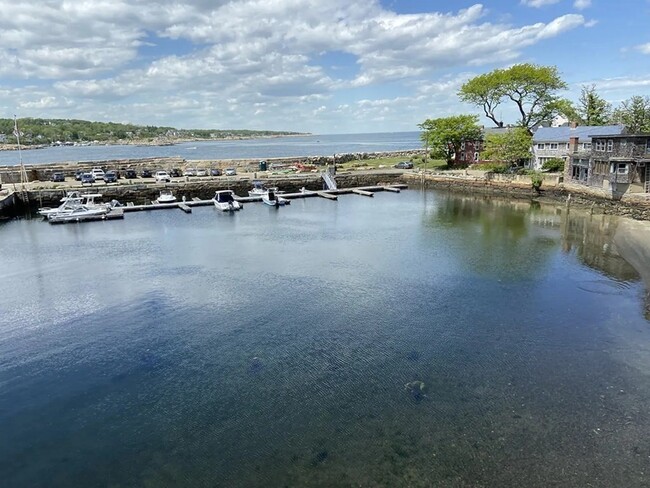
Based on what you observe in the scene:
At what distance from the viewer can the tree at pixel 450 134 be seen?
244 ft

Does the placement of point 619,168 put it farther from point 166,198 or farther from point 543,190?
point 166,198

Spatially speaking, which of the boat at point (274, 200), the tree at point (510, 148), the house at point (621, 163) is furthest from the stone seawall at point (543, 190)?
the boat at point (274, 200)

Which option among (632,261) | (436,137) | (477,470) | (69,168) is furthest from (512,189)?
(69,168)

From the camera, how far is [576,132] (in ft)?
193

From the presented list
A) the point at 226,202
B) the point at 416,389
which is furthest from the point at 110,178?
the point at 416,389

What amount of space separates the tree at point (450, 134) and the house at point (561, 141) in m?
11.4

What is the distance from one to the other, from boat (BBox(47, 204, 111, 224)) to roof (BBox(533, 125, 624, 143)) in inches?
2073

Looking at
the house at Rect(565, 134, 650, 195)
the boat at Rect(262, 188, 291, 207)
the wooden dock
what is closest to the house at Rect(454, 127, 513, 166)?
the wooden dock

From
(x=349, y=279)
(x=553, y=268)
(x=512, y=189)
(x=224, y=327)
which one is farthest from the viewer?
(x=512, y=189)

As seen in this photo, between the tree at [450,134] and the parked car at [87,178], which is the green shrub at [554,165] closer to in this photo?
the tree at [450,134]

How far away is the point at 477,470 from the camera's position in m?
12.5

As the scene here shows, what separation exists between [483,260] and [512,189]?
32212 millimetres

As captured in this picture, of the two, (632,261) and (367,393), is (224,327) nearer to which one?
(367,393)

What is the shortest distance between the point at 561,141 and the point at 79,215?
56976 millimetres
